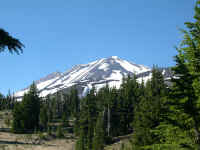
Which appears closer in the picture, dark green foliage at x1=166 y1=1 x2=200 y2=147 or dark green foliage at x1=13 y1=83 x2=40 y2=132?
dark green foliage at x1=166 y1=1 x2=200 y2=147

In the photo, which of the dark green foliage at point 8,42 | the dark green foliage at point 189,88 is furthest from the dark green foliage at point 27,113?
the dark green foliage at point 8,42

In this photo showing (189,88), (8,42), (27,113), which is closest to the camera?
(8,42)

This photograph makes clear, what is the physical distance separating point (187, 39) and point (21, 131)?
51164 mm

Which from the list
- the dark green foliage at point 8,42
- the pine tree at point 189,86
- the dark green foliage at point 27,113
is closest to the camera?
the dark green foliage at point 8,42

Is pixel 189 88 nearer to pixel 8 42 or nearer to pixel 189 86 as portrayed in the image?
pixel 189 86

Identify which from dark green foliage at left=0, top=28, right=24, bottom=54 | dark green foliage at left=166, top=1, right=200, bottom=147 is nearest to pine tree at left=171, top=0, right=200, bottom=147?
dark green foliage at left=166, top=1, right=200, bottom=147

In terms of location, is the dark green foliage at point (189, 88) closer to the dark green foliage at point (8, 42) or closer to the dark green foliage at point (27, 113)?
the dark green foliage at point (8, 42)

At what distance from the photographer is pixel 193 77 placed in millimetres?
13062

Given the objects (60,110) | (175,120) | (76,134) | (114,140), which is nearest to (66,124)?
(76,134)

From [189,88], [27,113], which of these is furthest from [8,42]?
[27,113]

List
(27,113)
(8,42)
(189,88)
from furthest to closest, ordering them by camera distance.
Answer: (27,113) → (189,88) → (8,42)

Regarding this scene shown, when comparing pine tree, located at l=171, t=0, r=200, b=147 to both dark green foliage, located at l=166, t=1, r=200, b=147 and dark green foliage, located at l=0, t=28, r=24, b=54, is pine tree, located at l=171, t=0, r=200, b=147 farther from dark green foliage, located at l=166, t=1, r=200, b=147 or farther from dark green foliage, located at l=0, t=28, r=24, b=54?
dark green foliage, located at l=0, t=28, r=24, b=54

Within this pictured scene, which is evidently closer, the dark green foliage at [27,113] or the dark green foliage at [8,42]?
the dark green foliage at [8,42]

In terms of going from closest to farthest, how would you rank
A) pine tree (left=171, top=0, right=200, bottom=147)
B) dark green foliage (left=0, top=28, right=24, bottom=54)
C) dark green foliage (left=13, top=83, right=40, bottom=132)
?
dark green foliage (left=0, top=28, right=24, bottom=54)
pine tree (left=171, top=0, right=200, bottom=147)
dark green foliage (left=13, top=83, right=40, bottom=132)
